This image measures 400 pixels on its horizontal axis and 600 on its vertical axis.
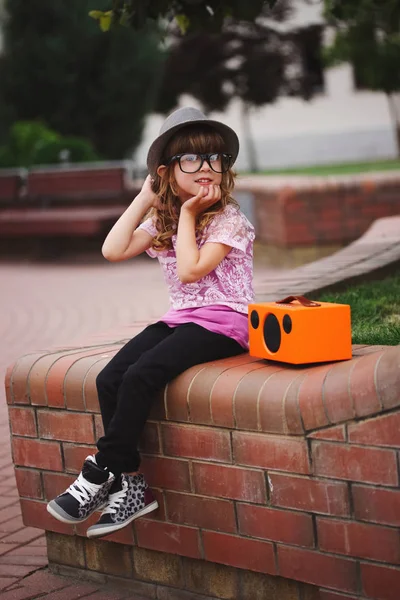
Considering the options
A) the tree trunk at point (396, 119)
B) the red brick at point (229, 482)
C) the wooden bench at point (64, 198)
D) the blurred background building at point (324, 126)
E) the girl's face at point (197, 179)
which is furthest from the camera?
the blurred background building at point (324, 126)

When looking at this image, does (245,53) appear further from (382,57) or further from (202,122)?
(202,122)

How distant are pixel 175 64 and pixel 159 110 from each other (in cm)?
187

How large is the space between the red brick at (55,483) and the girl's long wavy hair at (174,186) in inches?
33.3

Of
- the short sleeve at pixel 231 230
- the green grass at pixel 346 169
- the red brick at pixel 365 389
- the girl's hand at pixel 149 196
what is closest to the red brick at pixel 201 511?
the red brick at pixel 365 389

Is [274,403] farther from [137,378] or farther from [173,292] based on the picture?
[173,292]

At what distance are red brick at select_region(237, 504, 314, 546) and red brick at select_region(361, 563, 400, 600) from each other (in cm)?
18

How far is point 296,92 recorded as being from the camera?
31.2 m

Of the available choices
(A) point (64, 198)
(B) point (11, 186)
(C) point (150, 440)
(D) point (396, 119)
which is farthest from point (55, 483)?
(D) point (396, 119)

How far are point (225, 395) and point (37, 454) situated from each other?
91 centimetres

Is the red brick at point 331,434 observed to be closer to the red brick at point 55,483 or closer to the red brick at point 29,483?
the red brick at point 55,483

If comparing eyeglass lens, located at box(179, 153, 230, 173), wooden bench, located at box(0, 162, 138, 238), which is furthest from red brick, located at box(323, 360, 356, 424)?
wooden bench, located at box(0, 162, 138, 238)

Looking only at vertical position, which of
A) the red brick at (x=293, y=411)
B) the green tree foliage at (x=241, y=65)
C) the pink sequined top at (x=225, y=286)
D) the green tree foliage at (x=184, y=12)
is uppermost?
the green tree foliage at (x=241, y=65)

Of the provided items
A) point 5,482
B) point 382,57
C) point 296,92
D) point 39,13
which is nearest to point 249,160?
point 296,92

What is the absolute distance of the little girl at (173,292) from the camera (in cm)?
320
